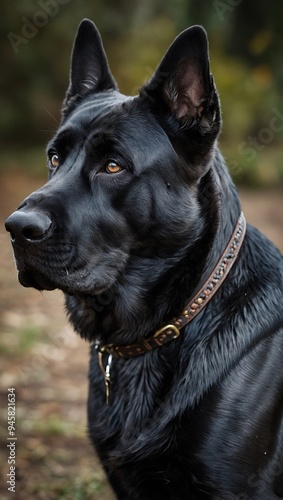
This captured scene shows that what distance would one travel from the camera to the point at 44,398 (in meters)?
4.66

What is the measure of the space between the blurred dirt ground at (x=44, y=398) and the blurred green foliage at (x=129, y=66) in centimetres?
572

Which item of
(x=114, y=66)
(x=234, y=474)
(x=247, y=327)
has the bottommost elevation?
(x=114, y=66)

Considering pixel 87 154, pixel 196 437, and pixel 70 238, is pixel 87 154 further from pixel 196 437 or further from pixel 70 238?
pixel 196 437

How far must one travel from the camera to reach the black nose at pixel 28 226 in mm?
2301

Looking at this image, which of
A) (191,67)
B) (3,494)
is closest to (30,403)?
(3,494)

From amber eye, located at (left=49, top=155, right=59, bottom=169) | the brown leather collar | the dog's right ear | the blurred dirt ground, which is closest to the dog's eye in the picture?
amber eye, located at (left=49, top=155, right=59, bottom=169)

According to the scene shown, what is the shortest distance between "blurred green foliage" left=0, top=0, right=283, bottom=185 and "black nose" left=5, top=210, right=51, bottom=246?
848cm

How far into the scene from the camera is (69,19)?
11641 millimetres

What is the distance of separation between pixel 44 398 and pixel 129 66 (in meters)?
9.56

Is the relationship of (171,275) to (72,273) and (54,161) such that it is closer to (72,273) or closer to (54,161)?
(72,273)

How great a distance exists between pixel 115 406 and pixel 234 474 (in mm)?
585

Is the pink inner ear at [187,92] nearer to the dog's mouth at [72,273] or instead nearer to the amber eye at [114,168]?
the amber eye at [114,168]

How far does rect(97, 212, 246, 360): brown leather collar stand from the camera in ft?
8.25

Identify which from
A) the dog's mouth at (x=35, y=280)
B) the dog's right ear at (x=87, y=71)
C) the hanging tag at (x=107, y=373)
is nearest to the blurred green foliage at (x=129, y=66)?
the dog's right ear at (x=87, y=71)
